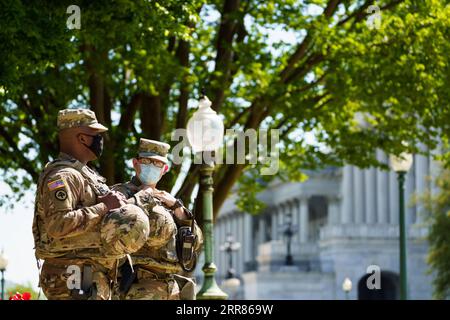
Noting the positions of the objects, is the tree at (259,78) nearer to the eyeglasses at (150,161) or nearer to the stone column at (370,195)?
the eyeglasses at (150,161)

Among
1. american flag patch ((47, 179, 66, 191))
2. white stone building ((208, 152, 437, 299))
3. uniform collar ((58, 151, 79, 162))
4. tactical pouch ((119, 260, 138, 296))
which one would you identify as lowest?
tactical pouch ((119, 260, 138, 296))

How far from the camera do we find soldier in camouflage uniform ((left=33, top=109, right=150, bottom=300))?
9.42 metres

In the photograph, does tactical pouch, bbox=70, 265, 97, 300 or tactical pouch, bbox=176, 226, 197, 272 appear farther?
tactical pouch, bbox=176, 226, 197, 272

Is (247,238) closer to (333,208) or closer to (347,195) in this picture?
(333,208)

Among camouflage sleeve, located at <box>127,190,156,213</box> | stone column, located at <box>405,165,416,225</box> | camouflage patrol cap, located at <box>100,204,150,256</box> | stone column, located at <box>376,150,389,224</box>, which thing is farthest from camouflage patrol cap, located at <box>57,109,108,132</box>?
stone column, located at <box>376,150,389,224</box>

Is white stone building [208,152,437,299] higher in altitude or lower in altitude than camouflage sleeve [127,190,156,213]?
higher

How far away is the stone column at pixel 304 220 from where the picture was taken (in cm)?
13438

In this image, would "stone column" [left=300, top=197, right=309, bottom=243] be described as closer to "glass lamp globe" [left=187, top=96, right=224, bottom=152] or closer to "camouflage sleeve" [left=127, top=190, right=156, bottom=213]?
"glass lamp globe" [left=187, top=96, right=224, bottom=152]

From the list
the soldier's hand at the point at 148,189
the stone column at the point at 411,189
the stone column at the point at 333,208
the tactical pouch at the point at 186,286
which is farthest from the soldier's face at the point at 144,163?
the stone column at the point at 333,208

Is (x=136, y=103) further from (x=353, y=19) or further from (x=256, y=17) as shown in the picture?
(x=353, y=19)

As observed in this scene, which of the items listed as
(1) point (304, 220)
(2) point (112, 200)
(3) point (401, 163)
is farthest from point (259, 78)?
(1) point (304, 220)

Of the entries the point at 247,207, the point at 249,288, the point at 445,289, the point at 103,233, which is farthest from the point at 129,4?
the point at 249,288

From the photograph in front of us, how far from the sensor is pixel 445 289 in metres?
57.5

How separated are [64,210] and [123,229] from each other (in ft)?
1.52
